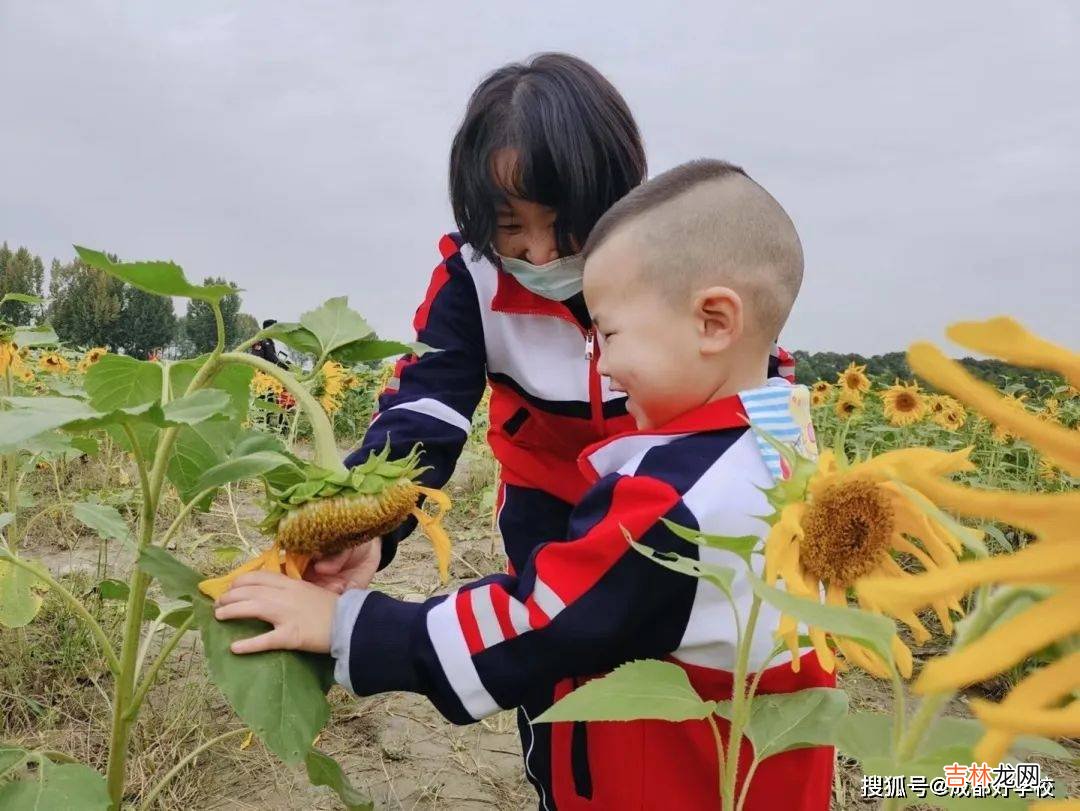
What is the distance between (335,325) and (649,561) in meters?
0.30

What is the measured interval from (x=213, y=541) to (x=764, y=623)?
1.74 metres

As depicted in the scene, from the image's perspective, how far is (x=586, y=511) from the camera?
74 cm

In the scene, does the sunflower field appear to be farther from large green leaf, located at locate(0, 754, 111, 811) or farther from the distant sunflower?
the distant sunflower

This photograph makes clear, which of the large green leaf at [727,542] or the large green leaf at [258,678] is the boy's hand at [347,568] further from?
the large green leaf at [727,542]

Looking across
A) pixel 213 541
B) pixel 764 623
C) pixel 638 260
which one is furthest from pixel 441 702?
pixel 213 541

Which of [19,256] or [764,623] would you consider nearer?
[764,623]

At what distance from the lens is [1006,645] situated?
0.58ft

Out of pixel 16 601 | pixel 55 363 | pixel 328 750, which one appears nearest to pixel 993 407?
pixel 16 601

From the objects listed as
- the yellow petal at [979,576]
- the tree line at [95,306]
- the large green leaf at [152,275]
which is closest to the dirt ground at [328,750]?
the large green leaf at [152,275]

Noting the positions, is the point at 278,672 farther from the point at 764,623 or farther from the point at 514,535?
the point at 514,535

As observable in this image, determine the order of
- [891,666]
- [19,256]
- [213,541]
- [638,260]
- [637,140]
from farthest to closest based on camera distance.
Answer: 1. [19,256]
2. [213,541]
3. [637,140]
4. [638,260]
5. [891,666]

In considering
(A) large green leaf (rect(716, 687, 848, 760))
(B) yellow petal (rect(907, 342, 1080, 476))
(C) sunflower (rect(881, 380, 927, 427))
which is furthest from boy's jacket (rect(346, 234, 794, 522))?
(C) sunflower (rect(881, 380, 927, 427))

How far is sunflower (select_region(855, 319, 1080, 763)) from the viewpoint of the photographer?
0.56ft

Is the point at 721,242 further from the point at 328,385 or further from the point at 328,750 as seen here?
the point at 328,385
